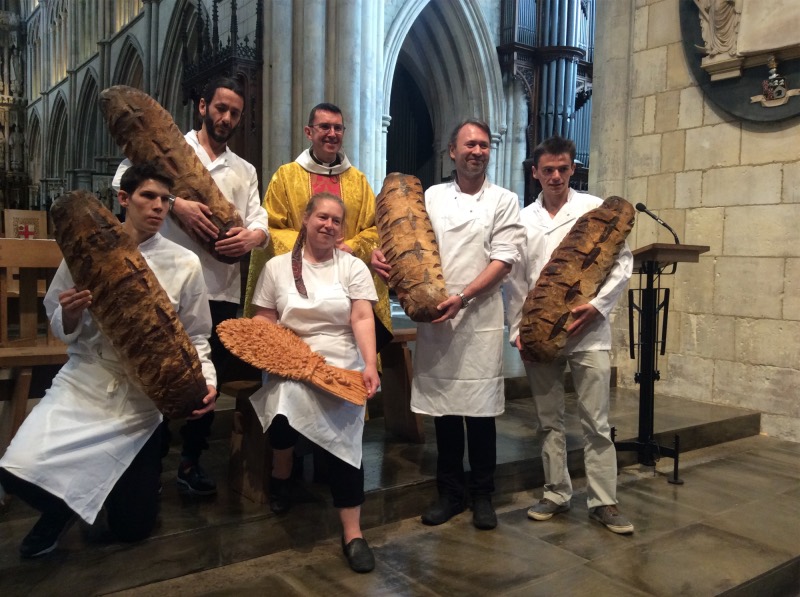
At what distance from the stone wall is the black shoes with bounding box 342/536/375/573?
3369 millimetres

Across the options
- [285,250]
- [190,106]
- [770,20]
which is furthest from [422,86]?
[285,250]

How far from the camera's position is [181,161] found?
2.44 meters

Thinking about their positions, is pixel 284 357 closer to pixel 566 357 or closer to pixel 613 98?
pixel 566 357

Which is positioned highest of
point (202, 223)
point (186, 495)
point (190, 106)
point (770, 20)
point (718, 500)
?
point (190, 106)

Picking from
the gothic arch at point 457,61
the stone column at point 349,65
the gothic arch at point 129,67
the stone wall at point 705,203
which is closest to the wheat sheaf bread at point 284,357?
the stone wall at point 705,203

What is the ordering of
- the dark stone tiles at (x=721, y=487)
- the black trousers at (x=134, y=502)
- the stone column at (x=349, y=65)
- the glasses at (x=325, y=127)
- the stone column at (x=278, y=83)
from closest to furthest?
the black trousers at (x=134, y=502)
the glasses at (x=325, y=127)
the dark stone tiles at (x=721, y=487)
the stone column at (x=349, y=65)
the stone column at (x=278, y=83)

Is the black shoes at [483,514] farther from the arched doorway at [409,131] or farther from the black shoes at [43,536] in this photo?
the arched doorway at [409,131]

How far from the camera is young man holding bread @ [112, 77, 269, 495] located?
2523mm

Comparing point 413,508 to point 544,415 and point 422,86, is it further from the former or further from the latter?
point 422,86

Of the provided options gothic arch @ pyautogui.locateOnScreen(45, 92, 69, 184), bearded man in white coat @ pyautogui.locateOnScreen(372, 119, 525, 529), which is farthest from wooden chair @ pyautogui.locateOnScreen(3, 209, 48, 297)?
gothic arch @ pyautogui.locateOnScreen(45, 92, 69, 184)

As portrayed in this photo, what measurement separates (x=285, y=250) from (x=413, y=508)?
126cm

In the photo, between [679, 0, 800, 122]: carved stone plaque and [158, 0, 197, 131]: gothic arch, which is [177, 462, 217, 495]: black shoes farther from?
[158, 0, 197, 131]: gothic arch

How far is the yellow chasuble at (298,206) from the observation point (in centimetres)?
289

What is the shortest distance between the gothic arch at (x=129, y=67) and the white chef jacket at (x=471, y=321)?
13881 mm
